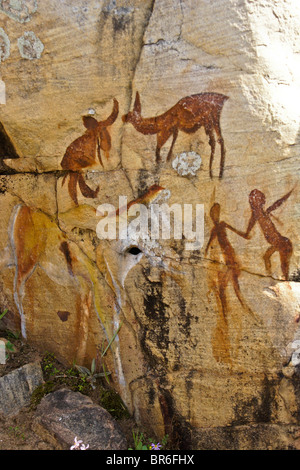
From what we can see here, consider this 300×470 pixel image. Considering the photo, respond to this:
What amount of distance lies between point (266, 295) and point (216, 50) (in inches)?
56.6

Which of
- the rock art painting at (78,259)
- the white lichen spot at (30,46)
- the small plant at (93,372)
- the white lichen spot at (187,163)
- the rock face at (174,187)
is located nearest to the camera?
the rock face at (174,187)

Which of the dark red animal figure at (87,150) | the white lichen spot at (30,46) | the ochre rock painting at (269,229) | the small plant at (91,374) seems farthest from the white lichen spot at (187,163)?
the small plant at (91,374)

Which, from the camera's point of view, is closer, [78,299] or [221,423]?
[221,423]

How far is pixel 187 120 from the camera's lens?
8.41 ft

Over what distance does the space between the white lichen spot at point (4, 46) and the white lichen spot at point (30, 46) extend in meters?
0.09

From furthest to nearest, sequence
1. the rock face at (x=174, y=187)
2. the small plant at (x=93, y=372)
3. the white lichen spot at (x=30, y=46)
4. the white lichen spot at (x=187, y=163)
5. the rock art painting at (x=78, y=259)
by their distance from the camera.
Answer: the small plant at (x=93, y=372), the rock art painting at (x=78, y=259), the white lichen spot at (x=30, y=46), the white lichen spot at (x=187, y=163), the rock face at (x=174, y=187)

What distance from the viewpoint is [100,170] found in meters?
2.83

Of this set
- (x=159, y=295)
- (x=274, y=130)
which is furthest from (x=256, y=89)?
(x=159, y=295)

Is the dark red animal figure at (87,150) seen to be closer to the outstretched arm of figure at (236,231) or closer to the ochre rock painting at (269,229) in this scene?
the outstretched arm of figure at (236,231)

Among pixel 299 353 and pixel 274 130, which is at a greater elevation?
pixel 274 130

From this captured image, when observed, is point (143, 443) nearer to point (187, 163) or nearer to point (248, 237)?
point (248, 237)

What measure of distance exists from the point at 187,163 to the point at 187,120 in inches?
9.8

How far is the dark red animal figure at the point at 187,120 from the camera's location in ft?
8.20

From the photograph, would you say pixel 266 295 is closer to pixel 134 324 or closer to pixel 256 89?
pixel 134 324
